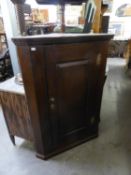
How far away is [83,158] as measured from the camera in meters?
1.70

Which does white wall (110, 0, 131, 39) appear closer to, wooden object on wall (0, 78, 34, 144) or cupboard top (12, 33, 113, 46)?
cupboard top (12, 33, 113, 46)

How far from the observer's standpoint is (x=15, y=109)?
1.52m

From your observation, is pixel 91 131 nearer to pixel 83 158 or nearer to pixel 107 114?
pixel 83 158

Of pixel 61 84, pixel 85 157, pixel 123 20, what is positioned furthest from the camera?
pixel 123 20

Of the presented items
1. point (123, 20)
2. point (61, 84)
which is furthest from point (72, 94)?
point (123, 20)

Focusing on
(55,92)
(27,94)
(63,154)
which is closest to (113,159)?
(63,154)

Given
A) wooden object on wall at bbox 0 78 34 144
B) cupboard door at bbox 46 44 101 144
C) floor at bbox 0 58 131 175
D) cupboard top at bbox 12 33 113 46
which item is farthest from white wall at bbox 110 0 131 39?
wooden object on wall at bbox 0 78 34 144

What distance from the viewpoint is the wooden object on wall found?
1434 mm

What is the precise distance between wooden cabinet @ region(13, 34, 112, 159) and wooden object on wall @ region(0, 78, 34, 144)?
0.12 metres

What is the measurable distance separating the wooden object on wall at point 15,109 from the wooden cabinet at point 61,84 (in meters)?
0.12

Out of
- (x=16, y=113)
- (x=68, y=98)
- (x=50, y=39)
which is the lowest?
(x=16, y=113)

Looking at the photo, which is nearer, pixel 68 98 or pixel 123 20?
pixel 68 98

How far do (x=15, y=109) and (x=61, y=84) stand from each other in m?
0.56

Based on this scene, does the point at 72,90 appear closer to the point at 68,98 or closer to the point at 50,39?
the point at 68,98
